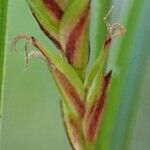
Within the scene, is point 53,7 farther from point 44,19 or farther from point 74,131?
point 74,131

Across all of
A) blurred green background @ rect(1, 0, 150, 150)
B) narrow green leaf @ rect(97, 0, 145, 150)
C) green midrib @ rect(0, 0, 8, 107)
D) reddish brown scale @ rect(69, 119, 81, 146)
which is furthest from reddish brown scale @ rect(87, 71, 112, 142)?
blurred green background @ rect(1, 0, 150, 150)

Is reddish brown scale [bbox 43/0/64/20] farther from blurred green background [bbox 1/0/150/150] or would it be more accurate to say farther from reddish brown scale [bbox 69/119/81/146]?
blurred green background [bbox 1/0/150/150]

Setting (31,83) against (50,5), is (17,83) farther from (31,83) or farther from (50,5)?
(50,5)

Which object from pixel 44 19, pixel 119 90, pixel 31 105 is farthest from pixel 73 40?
pixel 31 105

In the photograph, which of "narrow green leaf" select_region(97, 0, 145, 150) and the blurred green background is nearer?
"narrow green leaf" select_region(97, 0, 145, 150)

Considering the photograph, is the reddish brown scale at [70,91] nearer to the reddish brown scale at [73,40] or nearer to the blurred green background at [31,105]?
the reddish brown scale at [73,40]
